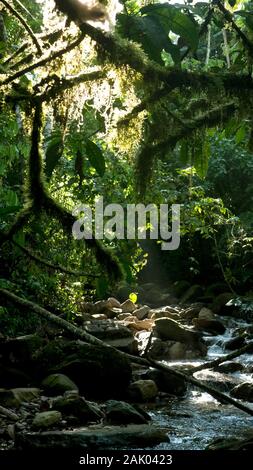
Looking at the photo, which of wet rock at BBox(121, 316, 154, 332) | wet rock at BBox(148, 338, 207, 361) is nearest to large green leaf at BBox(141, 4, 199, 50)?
wet rock at BBox(148, 338, 207, 361)

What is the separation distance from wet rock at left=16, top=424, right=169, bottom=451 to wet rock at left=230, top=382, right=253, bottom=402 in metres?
1.93

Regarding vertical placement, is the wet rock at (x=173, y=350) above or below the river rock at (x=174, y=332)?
below

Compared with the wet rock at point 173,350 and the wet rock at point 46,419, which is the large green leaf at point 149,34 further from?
the wet rock at point 173,350

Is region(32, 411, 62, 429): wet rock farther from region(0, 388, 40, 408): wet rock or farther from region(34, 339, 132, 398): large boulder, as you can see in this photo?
region(34, 339, 132, 398): large boulder

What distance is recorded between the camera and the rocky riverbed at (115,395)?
156 inches

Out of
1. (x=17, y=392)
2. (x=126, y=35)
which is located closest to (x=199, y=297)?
(x=17, y=392)

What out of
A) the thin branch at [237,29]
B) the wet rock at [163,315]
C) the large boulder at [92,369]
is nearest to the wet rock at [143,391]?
the large boulder at [92,369]

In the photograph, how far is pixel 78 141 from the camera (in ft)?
6.81

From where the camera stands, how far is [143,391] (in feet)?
18.8

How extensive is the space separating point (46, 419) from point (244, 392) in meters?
2.56

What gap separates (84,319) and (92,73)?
7.85 m

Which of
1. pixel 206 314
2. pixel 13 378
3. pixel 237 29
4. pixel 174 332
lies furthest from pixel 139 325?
pixel 237 29

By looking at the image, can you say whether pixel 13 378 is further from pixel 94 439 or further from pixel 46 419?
pixel 94 439

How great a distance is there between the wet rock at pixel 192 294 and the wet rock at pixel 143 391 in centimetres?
735
